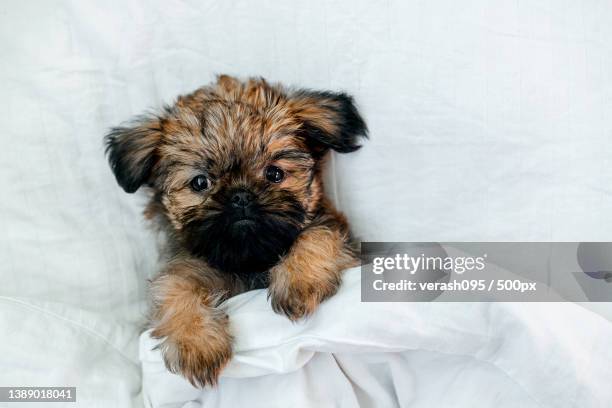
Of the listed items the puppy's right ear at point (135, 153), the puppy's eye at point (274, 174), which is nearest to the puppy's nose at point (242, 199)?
the puppy's eye at point (274, 174)

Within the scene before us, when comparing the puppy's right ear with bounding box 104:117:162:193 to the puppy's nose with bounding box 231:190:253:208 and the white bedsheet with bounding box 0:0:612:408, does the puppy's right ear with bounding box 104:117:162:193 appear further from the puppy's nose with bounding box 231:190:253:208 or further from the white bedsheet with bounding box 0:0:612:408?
the puppy's nose with bounding box 231:190:253:208

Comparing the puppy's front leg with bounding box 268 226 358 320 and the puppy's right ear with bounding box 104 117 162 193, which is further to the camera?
the puppy's right ear with bounding box 104 117 162 193

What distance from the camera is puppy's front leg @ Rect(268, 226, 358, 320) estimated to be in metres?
1.54

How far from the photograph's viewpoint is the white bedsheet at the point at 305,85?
5.66 feet

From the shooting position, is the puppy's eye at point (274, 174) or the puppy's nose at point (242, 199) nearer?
the puppy's nose at point (242, 199)

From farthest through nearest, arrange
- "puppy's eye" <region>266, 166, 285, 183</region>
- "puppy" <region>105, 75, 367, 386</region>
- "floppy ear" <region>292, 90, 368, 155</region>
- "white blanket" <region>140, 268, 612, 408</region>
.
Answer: "floppy ear" <region>292, 90, 368, 155</region>, "puppy's eye" <region>266, 166, 285, 183</region>, "puppy" <region>105, 75, 367, 386</region>, "white blanket" <region>140, 268, 612, 408</region>

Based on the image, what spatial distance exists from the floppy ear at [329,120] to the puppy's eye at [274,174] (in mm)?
175

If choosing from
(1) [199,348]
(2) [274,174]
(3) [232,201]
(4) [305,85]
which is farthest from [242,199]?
(4) [305,85]

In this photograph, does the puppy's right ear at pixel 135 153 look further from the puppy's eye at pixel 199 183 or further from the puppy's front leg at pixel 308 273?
the puppy's front leg at pixel 308 273

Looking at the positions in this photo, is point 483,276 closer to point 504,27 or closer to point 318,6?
point 504,27

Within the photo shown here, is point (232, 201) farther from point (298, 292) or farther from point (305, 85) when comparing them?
point (305, 85)

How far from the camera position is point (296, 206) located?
169 cm

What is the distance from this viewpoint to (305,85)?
6.39ft

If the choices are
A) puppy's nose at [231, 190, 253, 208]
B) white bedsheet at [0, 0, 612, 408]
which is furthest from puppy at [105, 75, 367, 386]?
white bedsheet at [0, 0, 612, 408]
